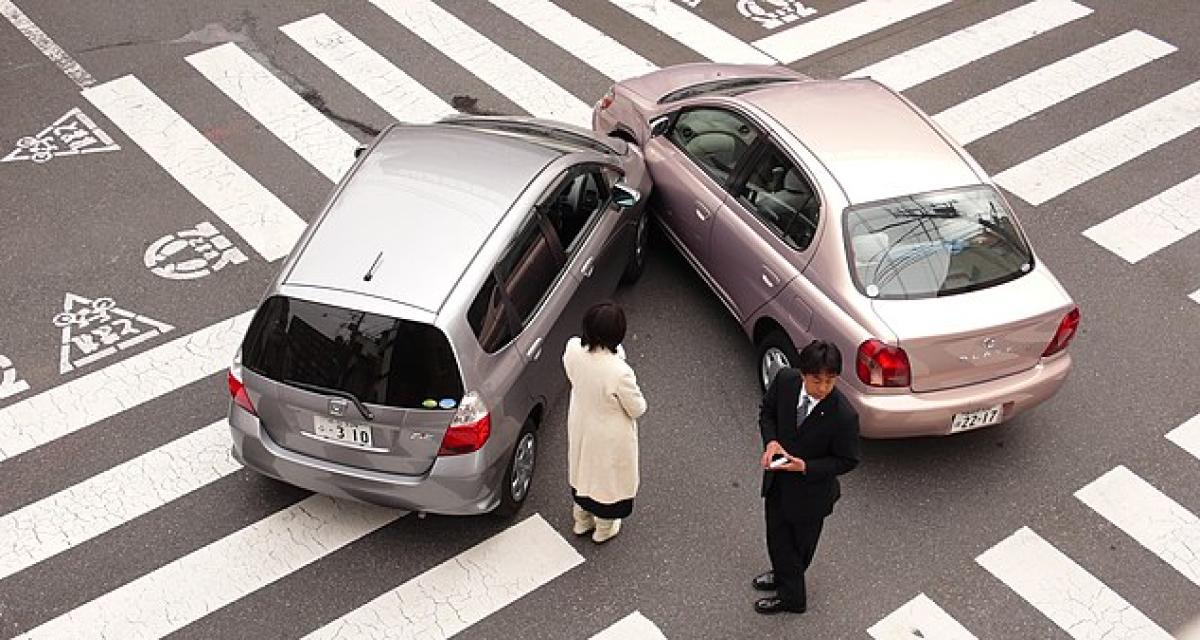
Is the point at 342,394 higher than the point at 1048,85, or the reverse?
the point at 342,394

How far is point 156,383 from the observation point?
8.78 meters

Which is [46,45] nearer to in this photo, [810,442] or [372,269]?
[372,269]

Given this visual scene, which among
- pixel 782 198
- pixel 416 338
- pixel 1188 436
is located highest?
pixel 416 338

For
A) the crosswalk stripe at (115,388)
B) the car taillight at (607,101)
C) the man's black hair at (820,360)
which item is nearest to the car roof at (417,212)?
the crosswalk stripe at (115,388)

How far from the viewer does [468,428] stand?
7168 mm

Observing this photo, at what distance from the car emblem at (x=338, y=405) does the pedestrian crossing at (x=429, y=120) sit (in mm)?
1009

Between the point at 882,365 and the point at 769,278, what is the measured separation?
1100 millimetres

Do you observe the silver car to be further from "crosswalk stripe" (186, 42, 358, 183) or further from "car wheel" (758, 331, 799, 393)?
"crosswalk stripe" (186, 42, 358, 183)

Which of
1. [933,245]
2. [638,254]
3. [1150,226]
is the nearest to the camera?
[933,245]

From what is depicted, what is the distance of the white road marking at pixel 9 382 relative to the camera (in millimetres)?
8711

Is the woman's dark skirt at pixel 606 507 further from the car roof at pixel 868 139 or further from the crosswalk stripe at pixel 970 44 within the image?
the crosswalk stripe at pixel 970 44

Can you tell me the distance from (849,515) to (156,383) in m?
4.53

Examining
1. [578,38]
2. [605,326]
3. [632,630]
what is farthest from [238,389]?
[578,38]

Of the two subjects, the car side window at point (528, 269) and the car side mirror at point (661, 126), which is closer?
the car side window at point (528, 269)
